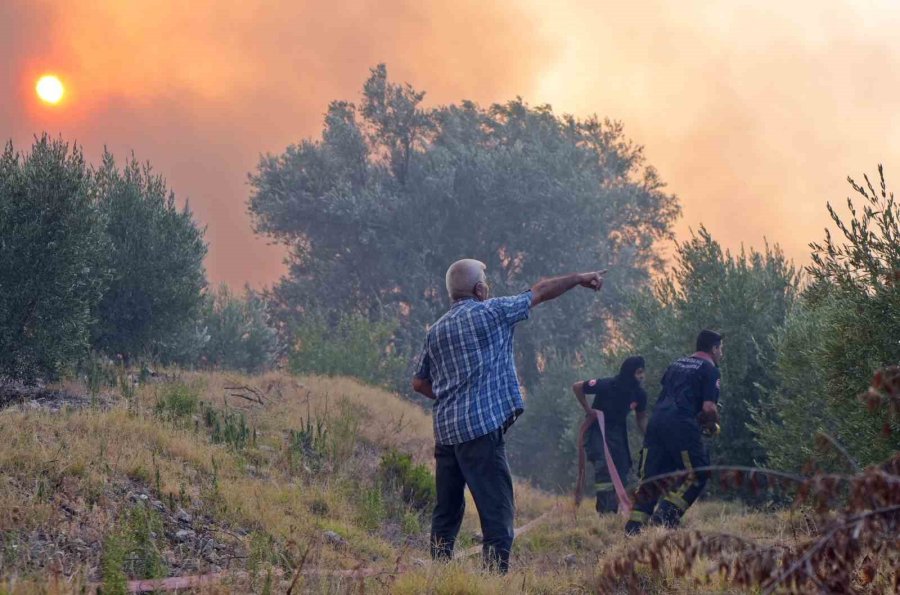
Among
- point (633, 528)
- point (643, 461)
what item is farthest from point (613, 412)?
point (633, 528)

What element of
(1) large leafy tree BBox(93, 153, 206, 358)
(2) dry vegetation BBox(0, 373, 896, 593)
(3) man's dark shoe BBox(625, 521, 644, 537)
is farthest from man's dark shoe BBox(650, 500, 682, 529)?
(1) large leafy tree BBox(93, 153, 206, 358)

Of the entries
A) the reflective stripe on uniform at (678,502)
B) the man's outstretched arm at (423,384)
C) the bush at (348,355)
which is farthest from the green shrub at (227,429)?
the bush at (348,355)

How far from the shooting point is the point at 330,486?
1141 centimetres

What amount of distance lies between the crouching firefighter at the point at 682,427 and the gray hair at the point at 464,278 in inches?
150

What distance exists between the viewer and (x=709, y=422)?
984cm

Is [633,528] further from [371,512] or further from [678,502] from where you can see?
[371,512]

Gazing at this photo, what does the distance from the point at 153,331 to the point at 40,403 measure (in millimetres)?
7461

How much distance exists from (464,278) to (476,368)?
0.66 meters

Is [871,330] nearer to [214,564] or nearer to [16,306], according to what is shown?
[214,564]

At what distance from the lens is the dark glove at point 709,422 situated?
9797 mm

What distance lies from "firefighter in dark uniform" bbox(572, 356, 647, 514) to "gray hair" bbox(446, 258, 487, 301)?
5.84 m

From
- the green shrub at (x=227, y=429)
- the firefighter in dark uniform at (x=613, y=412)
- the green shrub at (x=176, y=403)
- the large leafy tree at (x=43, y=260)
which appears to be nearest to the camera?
the green shrub at (x=227, y=429)

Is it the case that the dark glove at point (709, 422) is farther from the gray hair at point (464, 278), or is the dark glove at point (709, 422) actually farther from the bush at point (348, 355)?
the bush at point (348, 355)

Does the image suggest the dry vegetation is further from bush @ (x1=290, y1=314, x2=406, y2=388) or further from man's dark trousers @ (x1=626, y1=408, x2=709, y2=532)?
bush @ (x1=290, y1=314, x2=406, y2=388)
